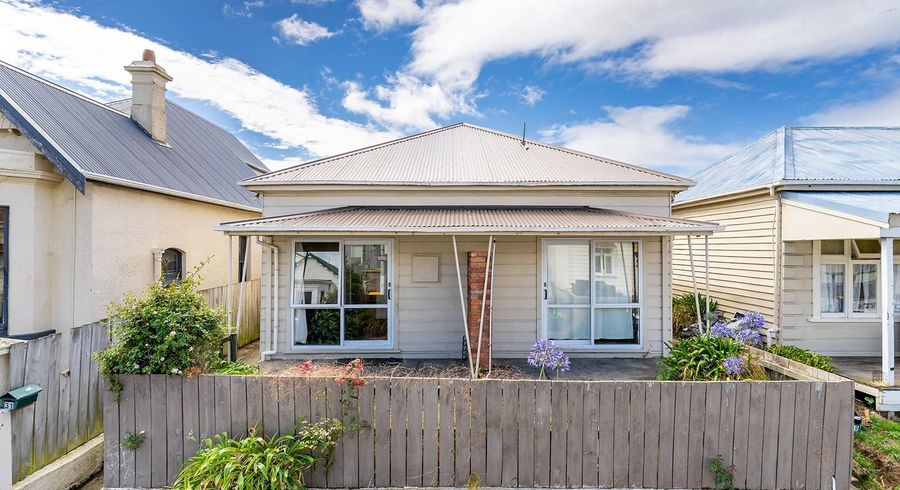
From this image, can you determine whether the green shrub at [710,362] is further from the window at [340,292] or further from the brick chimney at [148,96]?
the brick chimney at [148,96]

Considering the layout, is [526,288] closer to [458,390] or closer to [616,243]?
[616,243]

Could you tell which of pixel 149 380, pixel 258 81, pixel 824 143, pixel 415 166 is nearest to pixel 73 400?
pixel 149 380

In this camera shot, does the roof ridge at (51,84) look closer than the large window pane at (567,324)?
No

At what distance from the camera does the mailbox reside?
398 centimetres

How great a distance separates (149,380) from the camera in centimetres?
436

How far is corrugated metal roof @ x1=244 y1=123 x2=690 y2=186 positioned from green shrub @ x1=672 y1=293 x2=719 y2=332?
424 centimetres

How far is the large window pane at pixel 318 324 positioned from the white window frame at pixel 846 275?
10051mm

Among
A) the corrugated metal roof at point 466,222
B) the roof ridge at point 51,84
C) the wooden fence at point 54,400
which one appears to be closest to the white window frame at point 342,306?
the corrugated metal roof at point 466,222

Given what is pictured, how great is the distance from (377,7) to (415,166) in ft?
19.5

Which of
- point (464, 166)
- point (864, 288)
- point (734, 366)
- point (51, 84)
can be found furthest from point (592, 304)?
point (51, 84)

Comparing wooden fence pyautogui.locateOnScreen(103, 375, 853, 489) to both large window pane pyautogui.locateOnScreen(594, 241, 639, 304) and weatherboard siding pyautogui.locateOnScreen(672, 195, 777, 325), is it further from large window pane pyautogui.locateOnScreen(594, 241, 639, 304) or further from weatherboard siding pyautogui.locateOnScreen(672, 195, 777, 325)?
weatherboard siding pyautogui.locateOnScreen(672, 195, 777, 325)

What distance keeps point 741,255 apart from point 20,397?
13.1 meters

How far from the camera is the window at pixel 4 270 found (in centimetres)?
657

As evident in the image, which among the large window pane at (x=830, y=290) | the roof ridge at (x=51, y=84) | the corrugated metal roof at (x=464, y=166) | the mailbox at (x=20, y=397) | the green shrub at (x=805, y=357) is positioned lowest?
the green shrub at (x=805, y=357)
